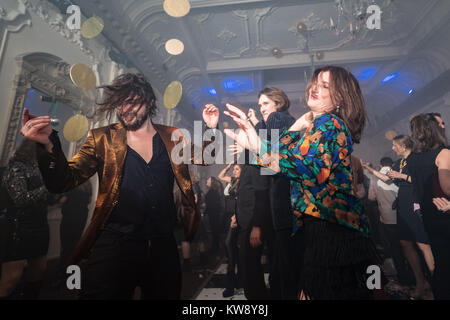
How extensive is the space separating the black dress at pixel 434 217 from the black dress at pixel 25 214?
4.20m

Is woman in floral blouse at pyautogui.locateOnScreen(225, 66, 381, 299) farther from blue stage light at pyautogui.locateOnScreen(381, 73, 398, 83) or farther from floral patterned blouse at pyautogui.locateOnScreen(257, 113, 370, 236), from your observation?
blue stage light at pyautogui.locateOnScreen(381, 73, 398, 83)

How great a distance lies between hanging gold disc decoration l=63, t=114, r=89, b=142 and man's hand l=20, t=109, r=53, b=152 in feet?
1.61

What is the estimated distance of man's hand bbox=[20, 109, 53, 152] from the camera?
1.00 meters

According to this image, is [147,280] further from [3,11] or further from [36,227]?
[3,11]

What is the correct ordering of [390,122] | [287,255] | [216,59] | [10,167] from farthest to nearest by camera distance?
1. [390,122]
2. [216,59]
3. [10,167]
4. [287,255]

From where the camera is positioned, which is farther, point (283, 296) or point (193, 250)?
point (193, 250)

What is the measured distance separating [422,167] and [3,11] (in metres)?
5.61

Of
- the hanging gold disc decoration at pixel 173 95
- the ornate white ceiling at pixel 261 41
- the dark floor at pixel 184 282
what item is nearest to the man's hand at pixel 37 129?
the hanging gold disc decoration at pixel 173 95

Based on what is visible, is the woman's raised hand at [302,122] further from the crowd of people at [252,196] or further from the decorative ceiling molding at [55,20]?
the decorative ceiling molding at [55,20]

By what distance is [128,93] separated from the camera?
59.1 inches

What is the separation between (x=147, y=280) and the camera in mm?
1224

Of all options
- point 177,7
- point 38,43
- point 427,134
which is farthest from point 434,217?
point 38,43

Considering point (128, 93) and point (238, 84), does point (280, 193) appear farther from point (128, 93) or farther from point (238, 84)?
point (238, 84)
